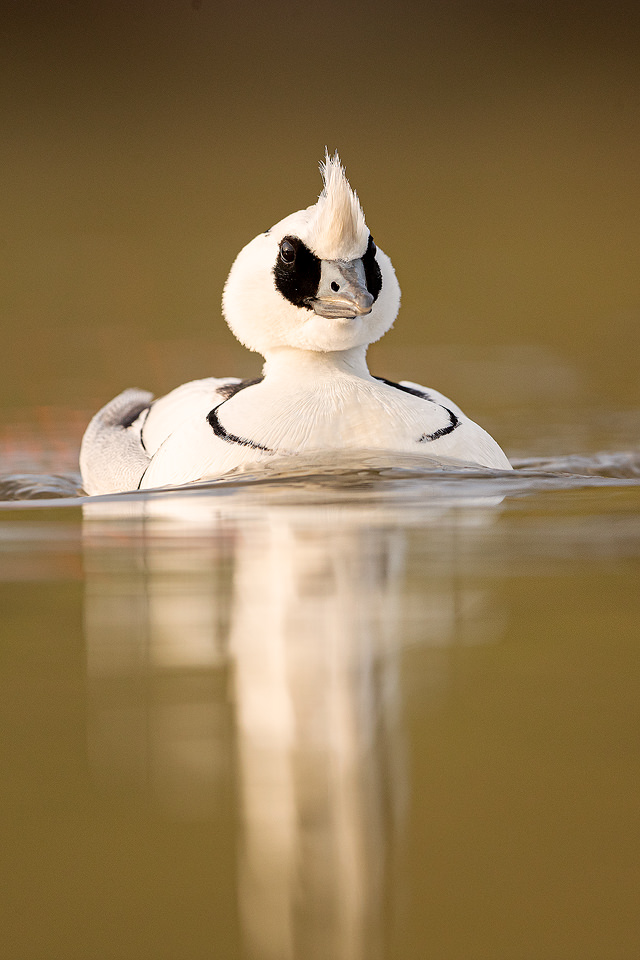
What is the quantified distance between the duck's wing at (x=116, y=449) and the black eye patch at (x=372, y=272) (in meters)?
1.00

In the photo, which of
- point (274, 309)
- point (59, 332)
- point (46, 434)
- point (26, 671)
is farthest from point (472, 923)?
point (59, 332)

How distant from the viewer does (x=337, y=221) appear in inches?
109

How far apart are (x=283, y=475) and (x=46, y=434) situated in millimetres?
3077

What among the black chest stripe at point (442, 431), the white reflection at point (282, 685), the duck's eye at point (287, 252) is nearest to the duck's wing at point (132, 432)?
the duck's eye at point (287, 252)

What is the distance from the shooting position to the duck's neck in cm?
299

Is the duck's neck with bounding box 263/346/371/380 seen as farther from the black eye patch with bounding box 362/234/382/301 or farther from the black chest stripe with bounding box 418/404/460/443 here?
the black chest stripe with bounding box 418/404/460/443

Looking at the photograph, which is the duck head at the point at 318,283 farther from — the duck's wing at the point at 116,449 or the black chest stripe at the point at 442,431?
the duck's wing at the point at 116,449

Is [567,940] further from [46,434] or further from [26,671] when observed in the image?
[46,434]

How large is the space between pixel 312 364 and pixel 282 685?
1.86 m

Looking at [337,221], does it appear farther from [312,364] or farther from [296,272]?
[312,364]

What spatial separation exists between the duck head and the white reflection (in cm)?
98

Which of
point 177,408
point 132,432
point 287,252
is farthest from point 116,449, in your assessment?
point 287,252

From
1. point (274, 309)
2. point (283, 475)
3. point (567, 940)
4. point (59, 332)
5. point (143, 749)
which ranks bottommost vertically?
point (567, 940)

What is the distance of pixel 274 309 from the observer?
298 cm
